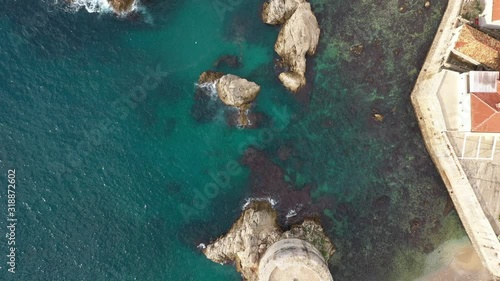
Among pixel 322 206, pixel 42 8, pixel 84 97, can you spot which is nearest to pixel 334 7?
pixel 322 206

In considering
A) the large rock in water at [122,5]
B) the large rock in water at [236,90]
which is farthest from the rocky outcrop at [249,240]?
the large rock in water at [122,5]

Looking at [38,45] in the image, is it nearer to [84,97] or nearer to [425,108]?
[84,97]

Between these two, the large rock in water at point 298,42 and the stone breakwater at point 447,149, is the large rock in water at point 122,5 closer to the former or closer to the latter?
the large rock in water at point 298,42

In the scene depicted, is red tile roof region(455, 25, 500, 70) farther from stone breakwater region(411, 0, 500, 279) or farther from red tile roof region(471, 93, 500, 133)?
red tile roof region(471, 93, 500, 133)

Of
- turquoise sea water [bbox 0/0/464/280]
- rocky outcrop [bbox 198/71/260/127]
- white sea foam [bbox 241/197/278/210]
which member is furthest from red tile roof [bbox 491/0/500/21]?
white sea foam [bbox 241/197/278/210]

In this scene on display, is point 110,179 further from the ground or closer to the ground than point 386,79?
closer to the ground

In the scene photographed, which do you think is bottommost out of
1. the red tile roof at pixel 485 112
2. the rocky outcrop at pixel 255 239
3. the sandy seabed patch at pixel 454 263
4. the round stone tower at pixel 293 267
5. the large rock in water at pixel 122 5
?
the sandy seabed patch at pixel 454 263

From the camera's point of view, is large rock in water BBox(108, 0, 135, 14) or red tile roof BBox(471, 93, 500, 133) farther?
large rock in water BBox(108, 0, 135, 14)
